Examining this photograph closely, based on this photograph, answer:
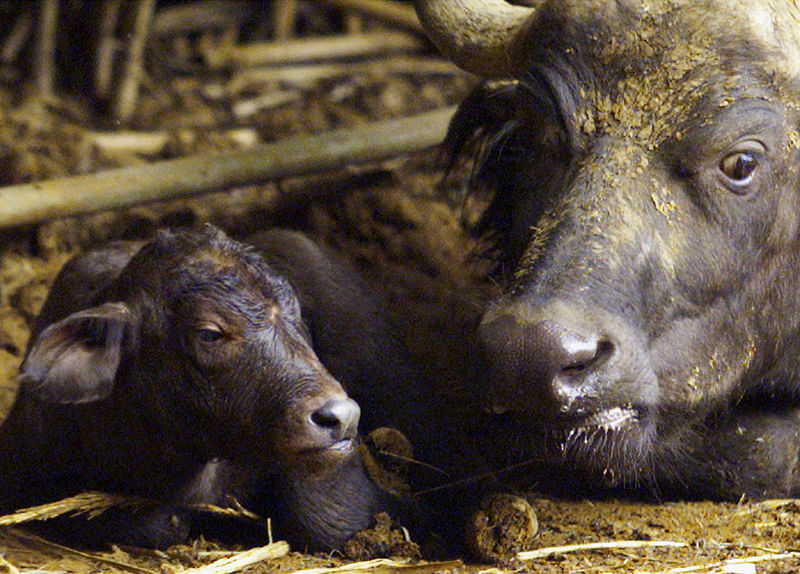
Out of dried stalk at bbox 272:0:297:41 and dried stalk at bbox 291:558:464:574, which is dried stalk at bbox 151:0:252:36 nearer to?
dried stalk at bbox 272:0:297:41

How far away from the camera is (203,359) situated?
147 inches

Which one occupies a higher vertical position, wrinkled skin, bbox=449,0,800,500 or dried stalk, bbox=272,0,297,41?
wrinkled skin, bbox=449,0,800,500

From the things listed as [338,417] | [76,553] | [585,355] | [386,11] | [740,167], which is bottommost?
[76,553]

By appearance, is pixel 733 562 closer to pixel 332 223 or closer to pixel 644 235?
pixel 644 235

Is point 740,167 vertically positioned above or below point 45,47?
above

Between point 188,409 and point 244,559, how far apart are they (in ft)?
1.72

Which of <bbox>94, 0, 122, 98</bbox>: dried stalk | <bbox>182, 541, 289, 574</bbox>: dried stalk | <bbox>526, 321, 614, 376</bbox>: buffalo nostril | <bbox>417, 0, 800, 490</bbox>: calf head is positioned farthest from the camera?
<bbox>94, 0, 122, 98</bbox>: dried stalk

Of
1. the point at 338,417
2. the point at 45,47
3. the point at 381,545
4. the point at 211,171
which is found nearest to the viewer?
the point at 338,417

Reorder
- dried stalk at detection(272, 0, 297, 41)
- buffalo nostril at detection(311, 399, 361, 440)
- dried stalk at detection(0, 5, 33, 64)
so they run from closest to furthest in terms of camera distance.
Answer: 1. buffalo nostril at detection(311, 399, 361, 440)
2. dried stalk at detection(0, 5, 33, 64)
3. dried stalk at detection(272, 0, 297, 41)

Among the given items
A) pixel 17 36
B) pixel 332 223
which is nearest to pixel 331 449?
pixel 332 223

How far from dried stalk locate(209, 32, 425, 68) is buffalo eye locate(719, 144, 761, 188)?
505cm

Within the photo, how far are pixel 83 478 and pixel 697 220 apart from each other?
92.6 inches

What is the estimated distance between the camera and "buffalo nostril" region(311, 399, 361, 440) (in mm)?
3500

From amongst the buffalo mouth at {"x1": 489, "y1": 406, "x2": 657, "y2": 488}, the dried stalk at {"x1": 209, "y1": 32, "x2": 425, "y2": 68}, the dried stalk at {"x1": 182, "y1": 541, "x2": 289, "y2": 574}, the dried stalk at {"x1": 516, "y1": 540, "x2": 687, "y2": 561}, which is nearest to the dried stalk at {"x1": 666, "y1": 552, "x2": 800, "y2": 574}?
the dried stalk at {"x1": 516, "y1": 540, "x2": 687, "y2": 561}
